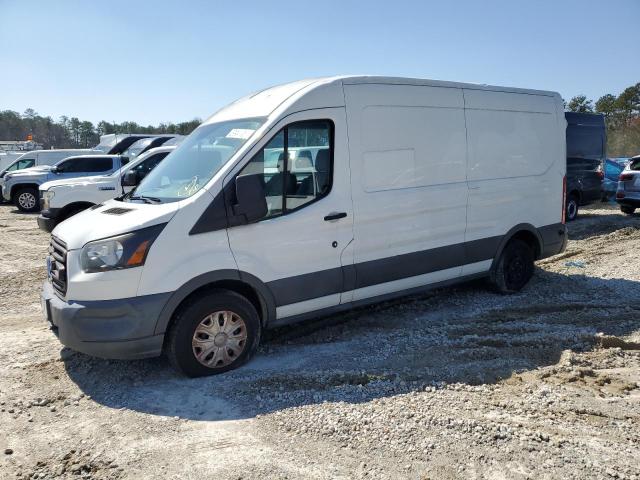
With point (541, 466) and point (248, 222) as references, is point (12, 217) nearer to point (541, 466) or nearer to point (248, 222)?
point (248, 222)

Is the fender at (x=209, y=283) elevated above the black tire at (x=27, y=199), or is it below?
below

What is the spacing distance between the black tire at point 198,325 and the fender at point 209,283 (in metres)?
0.09

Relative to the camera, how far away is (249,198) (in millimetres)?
4355

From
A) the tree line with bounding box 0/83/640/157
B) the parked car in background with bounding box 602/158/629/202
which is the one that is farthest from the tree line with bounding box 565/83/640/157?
the parked car in background with bounding box 602/158/629/202

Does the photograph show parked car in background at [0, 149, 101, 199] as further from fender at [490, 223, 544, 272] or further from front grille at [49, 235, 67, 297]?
fender at [490, 223, 544, 272]

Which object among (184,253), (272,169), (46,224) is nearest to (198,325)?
(184,253)

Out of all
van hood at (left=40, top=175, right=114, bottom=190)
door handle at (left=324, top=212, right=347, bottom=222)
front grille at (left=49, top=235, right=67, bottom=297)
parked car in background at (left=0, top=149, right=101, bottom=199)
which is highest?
parked car in background at (left=0, top=149, right=101, bottom=199)

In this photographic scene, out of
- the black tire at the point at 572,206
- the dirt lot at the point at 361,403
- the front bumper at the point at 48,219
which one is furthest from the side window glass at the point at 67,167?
the black tire at the point at 572,206

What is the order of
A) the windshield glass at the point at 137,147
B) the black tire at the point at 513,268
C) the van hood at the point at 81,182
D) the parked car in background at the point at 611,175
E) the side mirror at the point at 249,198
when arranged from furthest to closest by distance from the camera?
1. the windshield glass at the point at 137,147
2. the parked car in background at the point at 611,175
3. the van hood at the point at 81,182
4. the black tire at the point at 513,268
5. the side mirror at the point at 249,198

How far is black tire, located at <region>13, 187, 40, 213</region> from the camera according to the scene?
58.1 feet

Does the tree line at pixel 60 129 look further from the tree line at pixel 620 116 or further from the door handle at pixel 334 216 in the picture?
the door handle at pixel 334 216

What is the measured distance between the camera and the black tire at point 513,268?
670 cm

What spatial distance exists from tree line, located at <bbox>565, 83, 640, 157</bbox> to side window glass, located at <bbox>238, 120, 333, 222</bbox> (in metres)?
33.9

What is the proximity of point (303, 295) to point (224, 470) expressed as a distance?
193 centimetres
